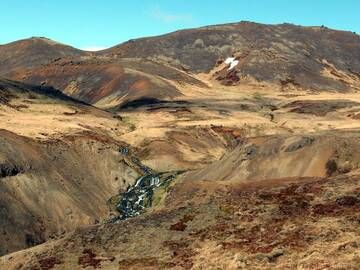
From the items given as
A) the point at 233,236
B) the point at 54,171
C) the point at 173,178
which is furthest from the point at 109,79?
the point at 233,236

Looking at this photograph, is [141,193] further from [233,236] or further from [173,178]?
[233,236]

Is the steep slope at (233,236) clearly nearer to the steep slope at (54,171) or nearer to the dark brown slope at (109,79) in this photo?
the steep slope at (54,171)

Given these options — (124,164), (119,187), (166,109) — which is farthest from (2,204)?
(166,109)

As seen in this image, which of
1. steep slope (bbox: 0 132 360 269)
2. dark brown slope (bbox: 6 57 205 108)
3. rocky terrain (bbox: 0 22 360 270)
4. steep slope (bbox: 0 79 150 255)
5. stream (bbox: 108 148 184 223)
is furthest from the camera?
dark brown slope (bbox: 6 57 205 108)

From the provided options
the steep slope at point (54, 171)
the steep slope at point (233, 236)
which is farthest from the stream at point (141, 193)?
the steep slope at point (233, 236)

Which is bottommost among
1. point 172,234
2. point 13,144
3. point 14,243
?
point 14,243

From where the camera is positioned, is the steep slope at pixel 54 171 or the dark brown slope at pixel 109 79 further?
the dark brown slope at pixel 109 79

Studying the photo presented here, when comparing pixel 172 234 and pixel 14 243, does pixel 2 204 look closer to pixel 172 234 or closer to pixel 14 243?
pixel 14 243

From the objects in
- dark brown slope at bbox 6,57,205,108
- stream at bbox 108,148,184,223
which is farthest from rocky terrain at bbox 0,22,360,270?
dark brown slope at bbox 6,57,205,108

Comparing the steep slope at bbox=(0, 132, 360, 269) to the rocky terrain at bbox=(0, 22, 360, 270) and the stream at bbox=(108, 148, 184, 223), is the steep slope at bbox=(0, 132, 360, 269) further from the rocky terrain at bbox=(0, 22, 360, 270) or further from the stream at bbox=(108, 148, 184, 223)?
the stream at bbox=(108, 148, 184, 223)
